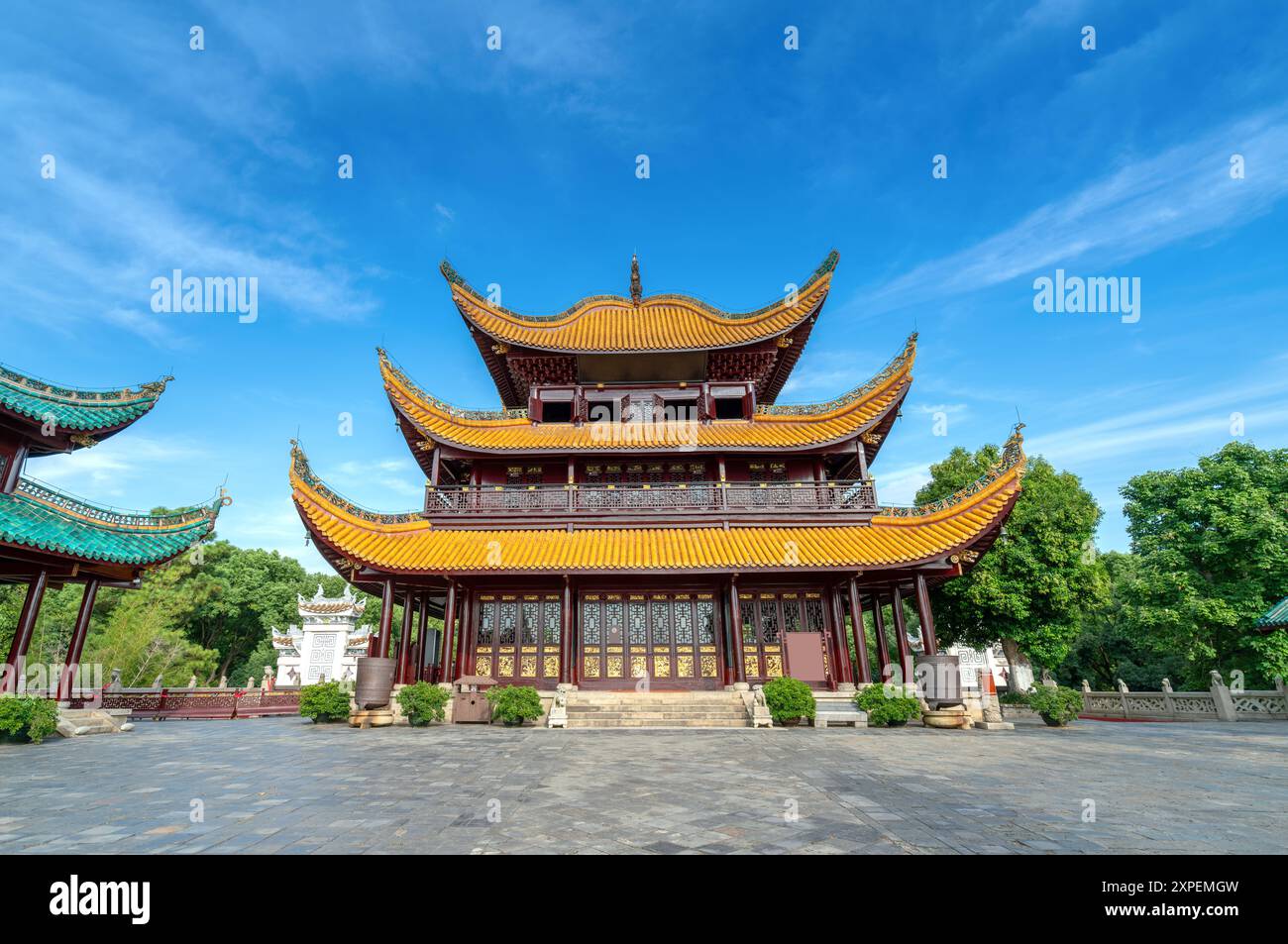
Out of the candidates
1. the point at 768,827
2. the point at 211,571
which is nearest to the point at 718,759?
the point at 768,827

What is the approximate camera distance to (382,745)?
9914 mm

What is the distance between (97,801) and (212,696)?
16.2 m

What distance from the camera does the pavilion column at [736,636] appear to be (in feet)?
49.1

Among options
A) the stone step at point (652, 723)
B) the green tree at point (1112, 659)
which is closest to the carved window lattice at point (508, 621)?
the stone step at point (652, 723)

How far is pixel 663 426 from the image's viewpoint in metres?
19.0

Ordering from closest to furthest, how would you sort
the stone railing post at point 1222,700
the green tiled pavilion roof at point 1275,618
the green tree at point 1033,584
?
the green tiled pavilion roof at point 1275,618
the stone railing post at point 1222,700
the green tree at point 1033,584

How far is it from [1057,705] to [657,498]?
12134mm

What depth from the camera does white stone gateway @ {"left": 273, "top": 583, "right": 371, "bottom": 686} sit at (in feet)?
125

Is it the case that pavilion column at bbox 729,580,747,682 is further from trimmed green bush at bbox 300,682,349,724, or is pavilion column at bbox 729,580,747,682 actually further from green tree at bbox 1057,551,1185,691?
green tree at bbox 1057,551,1185,691

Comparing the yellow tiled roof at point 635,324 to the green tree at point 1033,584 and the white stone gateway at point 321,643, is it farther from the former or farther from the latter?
the white stone gateway at point 321,643

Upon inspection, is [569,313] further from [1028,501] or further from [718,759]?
[1028,501]

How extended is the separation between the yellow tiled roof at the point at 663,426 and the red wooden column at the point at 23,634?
920 centimetres

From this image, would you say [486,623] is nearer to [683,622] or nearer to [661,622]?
[661,622]

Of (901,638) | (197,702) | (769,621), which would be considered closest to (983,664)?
(901,638)
